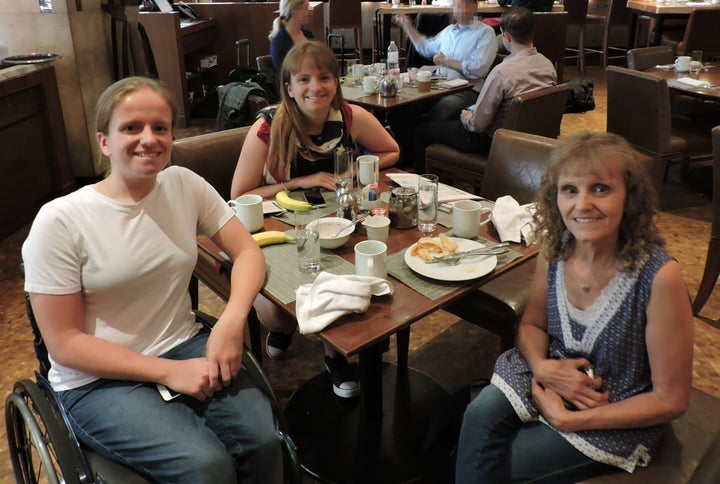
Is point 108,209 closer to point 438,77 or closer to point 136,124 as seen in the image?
point 136,124

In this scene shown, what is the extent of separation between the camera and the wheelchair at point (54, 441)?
116 cm

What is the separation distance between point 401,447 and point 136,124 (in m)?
1.28

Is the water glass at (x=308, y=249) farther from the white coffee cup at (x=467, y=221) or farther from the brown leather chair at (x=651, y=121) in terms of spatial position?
the brown leather chair at (x=651, y=121)

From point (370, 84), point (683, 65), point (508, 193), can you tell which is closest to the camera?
point (508, 193)

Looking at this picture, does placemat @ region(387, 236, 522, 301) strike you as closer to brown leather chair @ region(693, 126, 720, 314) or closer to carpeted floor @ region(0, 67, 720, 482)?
carpeted floor @ region(0, 67, 720, 482)

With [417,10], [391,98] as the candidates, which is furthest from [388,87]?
[417,10]

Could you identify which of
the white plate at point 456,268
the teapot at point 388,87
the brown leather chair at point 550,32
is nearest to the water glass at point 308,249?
the white plate at point 456,268

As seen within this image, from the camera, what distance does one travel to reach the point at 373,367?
1784 mm

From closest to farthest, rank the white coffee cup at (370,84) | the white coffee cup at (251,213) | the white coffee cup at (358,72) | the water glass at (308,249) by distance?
the water glass at (308,249)
the white coffee cup at (251,213)
the white coffee cup at (370,84)
the white coffee cup at (358,72)

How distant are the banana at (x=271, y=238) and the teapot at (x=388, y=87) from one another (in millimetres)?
2085

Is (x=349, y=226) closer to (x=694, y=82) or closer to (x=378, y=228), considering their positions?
(x=378, y=228)

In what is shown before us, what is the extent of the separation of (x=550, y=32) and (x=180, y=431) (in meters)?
5.95

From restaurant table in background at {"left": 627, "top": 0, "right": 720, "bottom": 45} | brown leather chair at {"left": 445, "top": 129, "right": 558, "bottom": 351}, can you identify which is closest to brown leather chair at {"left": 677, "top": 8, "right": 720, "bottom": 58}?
restaurant table in background at {"left": 627, "top": 0, "right": 720, "bottom": 45}

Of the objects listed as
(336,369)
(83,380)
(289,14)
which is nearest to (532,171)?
(336,369)
